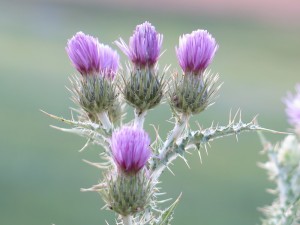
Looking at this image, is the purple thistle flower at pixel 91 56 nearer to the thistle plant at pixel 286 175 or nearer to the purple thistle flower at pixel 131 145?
the purple thistle flower at pixel 131 145

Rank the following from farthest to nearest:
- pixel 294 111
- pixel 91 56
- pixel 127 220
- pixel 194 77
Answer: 1. pixel 294 111
2. pixel 194 77
3. pixel 91 56
4. pixel 127 220

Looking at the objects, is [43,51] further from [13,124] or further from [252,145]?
[252,145]

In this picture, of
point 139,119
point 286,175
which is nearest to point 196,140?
point 139,119

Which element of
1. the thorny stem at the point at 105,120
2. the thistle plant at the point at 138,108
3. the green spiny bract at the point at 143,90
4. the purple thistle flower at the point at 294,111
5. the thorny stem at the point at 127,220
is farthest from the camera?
the purple thistle flower at the point at 294,111

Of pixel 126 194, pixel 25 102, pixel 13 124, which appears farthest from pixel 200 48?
pixel 25 102

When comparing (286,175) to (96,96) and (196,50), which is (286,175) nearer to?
(196,50)

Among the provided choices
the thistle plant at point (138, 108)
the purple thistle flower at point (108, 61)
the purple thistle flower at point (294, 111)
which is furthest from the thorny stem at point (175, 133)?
the purple thistle flower at point (294, 111)

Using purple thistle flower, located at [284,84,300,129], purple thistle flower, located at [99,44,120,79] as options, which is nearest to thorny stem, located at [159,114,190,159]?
purple thistle flower, located at [99,44,120,79]
